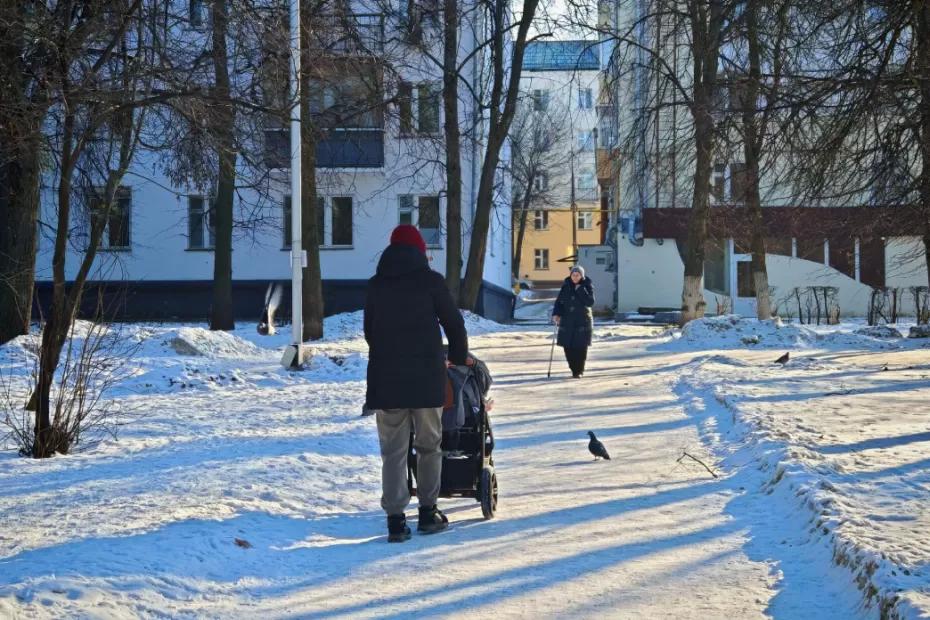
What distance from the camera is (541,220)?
306ft

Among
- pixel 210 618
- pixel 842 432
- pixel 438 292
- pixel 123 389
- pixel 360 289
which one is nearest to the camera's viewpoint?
pixel 210 618

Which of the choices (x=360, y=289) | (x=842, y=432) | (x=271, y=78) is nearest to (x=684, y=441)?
(x=842, y=432)

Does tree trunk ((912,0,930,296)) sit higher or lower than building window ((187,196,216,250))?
higher

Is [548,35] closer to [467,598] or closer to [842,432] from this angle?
[842,432]

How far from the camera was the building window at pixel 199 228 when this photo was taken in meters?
39.2

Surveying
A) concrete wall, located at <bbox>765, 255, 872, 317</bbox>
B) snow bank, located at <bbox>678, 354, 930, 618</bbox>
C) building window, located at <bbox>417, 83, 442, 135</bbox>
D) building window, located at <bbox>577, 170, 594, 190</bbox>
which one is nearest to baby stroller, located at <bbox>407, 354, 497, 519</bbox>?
snow bank, located at <bbox>678, 354, 930, 618</bbox>

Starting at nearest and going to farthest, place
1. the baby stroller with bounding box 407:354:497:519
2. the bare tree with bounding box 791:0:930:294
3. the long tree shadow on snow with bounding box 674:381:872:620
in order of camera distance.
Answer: the long tree shadow on snow with bounding box 674:381:872:620 → the baby stroller with bounding box 407:354:497:519 → the bare tree with bounding box 791:0:930:294

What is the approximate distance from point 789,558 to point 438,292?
8.82ft

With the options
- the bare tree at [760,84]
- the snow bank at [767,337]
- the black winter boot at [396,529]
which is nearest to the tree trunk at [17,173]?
the black winter boot at [396,529]

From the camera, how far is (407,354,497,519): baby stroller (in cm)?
805

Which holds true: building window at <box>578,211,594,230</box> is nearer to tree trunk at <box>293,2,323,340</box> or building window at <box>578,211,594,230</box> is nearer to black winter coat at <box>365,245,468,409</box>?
tree trunk at <box>293,2,323,340</box>

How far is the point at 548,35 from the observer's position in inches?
1159

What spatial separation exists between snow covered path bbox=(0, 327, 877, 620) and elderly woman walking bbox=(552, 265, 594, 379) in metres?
6.12

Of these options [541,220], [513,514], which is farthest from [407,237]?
[541,220]
